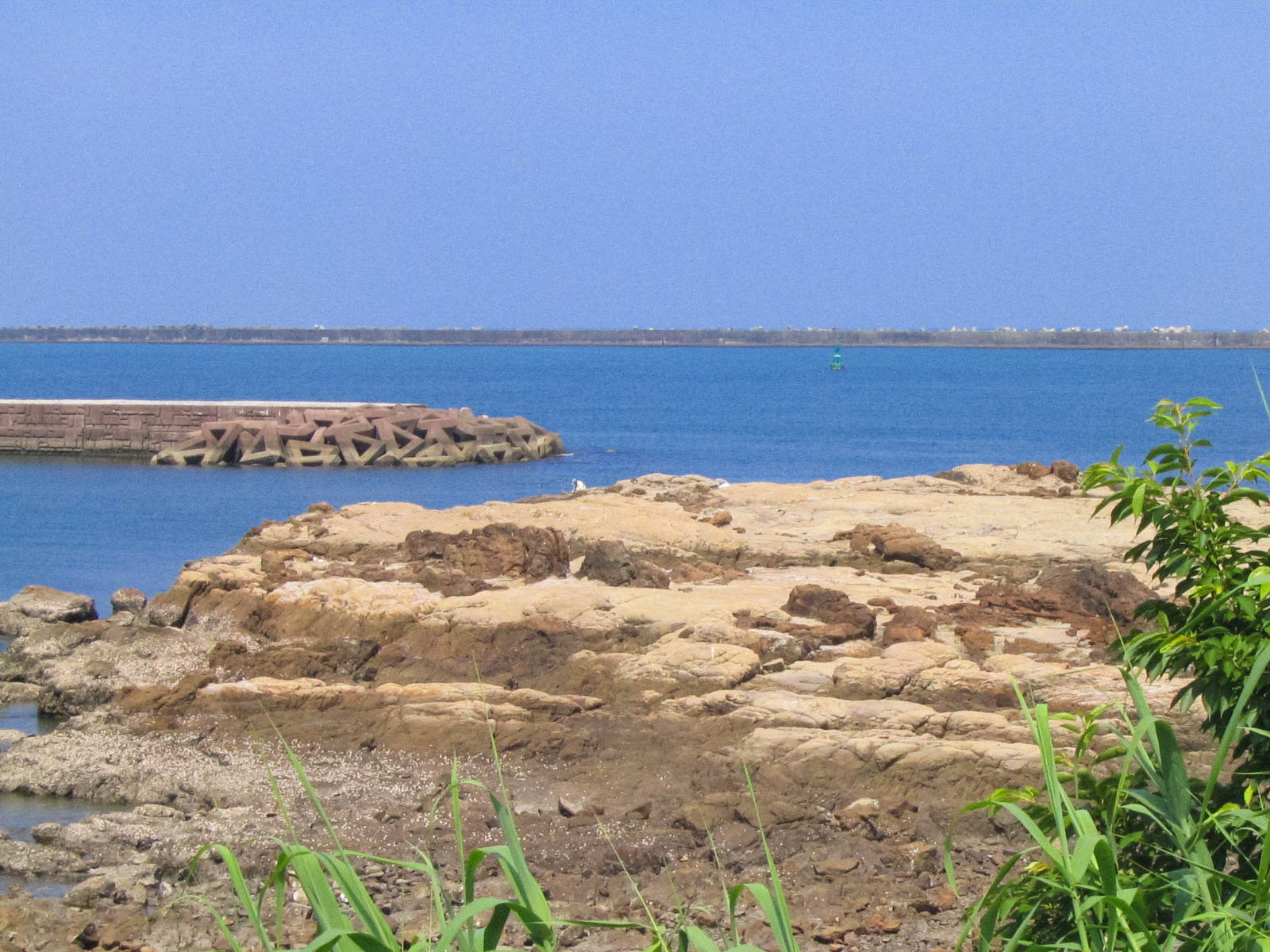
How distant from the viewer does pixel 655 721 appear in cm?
990

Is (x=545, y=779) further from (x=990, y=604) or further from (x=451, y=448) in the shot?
(x=451, y=448)

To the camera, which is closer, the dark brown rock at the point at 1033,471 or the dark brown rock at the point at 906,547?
the dark brown rock at the point at 906,547

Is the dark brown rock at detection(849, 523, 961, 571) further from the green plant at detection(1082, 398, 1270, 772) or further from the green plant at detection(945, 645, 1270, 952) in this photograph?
the green plant at detection(945, 645, 1270, 952)

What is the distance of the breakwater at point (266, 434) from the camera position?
125 ft

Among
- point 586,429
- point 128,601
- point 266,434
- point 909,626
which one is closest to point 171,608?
point 128,601

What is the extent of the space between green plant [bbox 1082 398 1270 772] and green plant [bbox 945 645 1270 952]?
0.14 meters

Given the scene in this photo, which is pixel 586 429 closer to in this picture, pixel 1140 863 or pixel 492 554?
pixel 492 554

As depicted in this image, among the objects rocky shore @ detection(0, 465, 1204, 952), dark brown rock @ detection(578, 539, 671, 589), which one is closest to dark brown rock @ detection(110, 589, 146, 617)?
rocky shore @ detection(0, 465, 1204, 952)

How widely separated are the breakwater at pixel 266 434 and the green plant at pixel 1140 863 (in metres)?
35.3

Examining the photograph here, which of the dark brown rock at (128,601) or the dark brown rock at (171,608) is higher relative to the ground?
the dark brown rock at (171,608)

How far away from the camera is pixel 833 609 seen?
11.7 metres

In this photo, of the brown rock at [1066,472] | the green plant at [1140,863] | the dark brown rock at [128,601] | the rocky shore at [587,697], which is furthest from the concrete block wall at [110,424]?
the green plant at [1140,863]

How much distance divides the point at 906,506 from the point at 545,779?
895cm

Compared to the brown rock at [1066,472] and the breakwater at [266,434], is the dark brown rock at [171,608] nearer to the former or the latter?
the brown rock at [1066,472]
